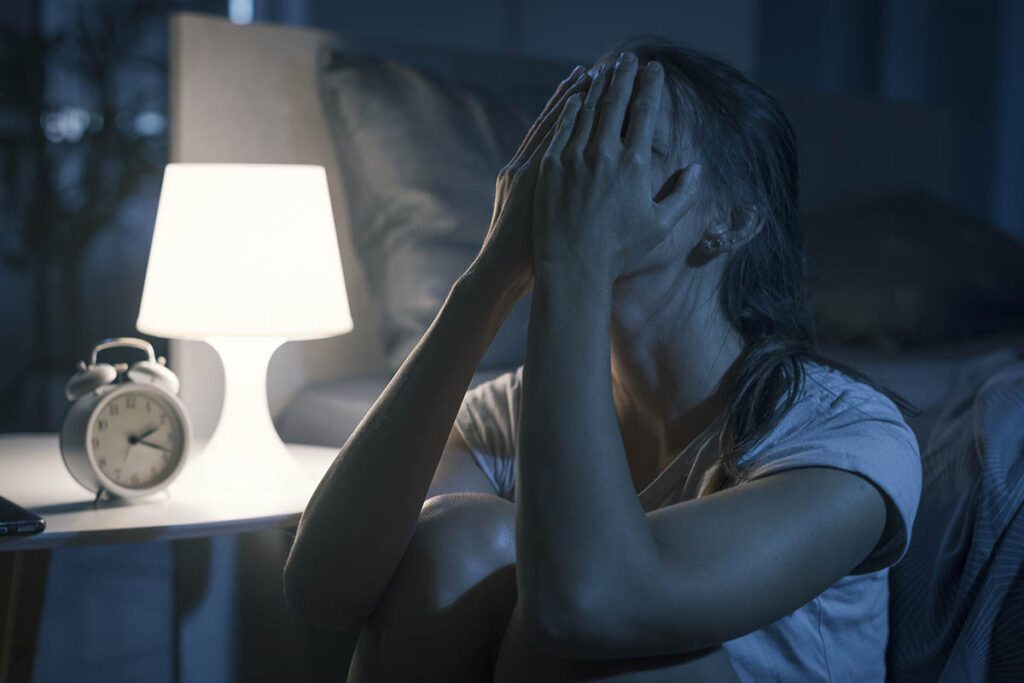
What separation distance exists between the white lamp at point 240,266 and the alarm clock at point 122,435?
0.08 m

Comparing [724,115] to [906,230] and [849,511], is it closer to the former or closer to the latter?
[849,511]

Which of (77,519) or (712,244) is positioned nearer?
(712,244)

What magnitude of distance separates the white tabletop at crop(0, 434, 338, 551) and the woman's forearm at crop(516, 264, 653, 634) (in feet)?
1.62

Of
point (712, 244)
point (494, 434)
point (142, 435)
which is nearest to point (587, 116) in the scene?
point (712, 244)

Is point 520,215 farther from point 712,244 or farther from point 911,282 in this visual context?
point 911,282

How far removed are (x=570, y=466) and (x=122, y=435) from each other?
0.67 m

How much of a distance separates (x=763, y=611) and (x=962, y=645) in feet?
1.11

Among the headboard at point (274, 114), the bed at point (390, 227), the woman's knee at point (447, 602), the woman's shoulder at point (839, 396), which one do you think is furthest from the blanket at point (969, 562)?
the headboard at point (274, 114)

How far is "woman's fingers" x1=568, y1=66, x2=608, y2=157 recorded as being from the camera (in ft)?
2.91

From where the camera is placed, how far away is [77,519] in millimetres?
1146

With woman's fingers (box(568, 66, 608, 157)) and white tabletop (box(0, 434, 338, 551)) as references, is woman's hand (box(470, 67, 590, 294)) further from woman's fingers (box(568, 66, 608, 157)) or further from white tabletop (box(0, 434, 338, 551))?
white tabletop (box(0, 434, 338, 551))

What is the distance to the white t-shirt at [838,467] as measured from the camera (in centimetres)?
84

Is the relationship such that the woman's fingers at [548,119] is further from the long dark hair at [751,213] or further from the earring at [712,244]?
the earring at [712,244]

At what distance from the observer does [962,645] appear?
998mm
